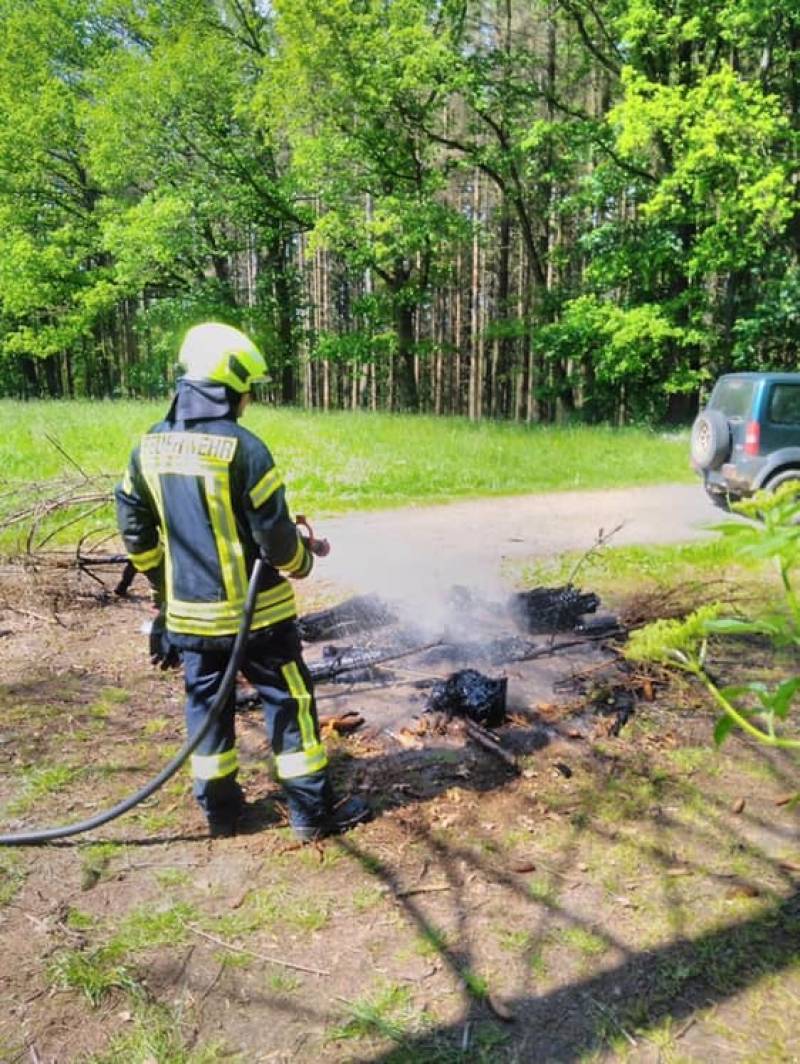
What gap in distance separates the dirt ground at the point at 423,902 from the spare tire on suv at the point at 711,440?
6.19 metres

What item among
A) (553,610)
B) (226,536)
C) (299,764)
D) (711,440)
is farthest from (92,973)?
(711,440)

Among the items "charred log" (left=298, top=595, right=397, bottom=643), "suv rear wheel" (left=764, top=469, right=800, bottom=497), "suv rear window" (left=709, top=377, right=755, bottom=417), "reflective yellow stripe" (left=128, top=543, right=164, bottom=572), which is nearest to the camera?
"reflective yellow stripe" (left=128, top=543, right=164, bottom=572)

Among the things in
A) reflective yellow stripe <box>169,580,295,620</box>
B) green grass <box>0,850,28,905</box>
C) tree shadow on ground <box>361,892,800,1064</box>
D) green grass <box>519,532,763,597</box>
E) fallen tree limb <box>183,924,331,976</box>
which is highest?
reflective yellow stripe <box>169,580,295,620</box>

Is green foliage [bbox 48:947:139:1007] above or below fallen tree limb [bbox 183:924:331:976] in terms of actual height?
above

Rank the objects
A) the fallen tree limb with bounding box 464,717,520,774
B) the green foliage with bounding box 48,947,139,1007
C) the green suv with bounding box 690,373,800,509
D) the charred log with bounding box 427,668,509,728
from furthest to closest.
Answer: the green suv with bounding box 690,373,800,509, the charred log with bounding box 427,668,509,728, the fallen tree limb with bounding box 464,717,520,774, the green foliage with bounding box 48,947,139,1007

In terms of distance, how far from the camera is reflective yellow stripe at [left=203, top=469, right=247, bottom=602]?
2.82m

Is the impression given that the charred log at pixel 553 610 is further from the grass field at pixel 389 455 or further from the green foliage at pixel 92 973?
the grass field at pixel 389 455

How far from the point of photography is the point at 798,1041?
6.79ft

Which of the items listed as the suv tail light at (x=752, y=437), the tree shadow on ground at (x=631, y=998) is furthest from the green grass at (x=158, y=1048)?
the suv tail light at (x=752, y=437)

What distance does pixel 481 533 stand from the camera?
826cm

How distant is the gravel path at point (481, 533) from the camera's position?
6.47 m

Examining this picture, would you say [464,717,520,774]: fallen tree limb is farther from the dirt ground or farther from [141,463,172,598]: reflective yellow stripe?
[141,463,172,598]: reflective yellow stripe

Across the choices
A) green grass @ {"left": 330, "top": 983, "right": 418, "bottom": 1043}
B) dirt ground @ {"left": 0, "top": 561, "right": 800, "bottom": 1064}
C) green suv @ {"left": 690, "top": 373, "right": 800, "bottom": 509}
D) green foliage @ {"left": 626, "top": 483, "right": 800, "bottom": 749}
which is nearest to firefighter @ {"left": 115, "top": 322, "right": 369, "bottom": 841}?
dirt ground @ {"left": 0, "top": 561, "right": 800, "bottom": 1064}

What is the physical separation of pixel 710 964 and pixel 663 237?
19.3 metres
